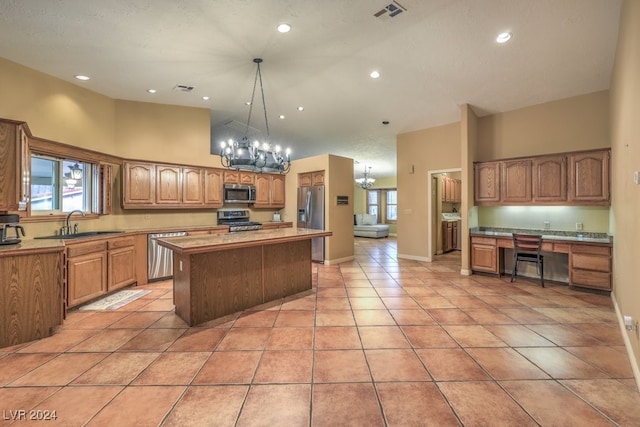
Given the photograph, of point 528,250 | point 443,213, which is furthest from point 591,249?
point 443,213

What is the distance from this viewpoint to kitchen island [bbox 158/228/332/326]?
115 inches

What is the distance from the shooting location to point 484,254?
489 centimetres

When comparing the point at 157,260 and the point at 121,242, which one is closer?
the point at 121,242

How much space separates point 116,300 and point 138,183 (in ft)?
6.47

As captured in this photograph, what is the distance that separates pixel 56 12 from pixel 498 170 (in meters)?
6.21

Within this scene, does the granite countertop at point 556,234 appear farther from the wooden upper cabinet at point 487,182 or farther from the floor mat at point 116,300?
the floor mat at point 116,300

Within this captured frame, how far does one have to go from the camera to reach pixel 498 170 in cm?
495

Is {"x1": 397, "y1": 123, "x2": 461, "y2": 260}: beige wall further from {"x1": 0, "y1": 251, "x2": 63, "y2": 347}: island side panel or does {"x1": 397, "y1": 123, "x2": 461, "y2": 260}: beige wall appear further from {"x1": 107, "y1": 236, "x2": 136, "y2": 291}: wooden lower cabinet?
{"x1": 0, "y1": 251, "x2": 63, "y2": 347}: island side panel

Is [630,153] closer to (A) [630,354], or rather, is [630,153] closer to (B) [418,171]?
(A) [630,354]

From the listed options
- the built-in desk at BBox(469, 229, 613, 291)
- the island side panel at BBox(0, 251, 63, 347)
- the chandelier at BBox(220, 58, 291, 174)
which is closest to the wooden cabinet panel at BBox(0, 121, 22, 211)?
the island side panel at BBox(0, 251, 63, 347)

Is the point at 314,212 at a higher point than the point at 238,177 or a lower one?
lower

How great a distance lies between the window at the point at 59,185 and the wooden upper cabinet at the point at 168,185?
906 mm

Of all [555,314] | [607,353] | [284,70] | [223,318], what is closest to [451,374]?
[607,353]

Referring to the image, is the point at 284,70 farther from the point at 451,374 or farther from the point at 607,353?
the point at 607,353
